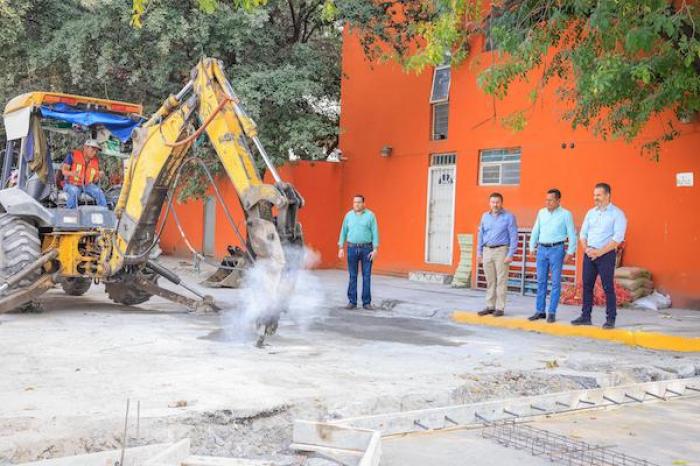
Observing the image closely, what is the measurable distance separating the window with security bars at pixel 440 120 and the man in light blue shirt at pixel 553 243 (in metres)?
7.06

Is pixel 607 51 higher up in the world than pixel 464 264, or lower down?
higher up

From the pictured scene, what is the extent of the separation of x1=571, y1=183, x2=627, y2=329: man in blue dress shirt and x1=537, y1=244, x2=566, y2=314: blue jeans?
1.38 ft

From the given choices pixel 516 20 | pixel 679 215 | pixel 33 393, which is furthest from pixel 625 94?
pixel 33 393

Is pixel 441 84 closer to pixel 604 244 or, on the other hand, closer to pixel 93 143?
pixel 604 244

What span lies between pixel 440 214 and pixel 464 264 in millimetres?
1814

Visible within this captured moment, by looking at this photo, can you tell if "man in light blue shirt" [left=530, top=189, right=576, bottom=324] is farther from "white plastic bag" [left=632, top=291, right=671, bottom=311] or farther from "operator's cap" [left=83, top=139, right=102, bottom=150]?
"operator's cap" [left=83, top=139, right=102, bottom=150]

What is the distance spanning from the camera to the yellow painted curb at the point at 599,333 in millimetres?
9250

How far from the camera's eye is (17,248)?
10297 millimetres

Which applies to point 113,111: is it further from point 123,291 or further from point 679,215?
point 679,215

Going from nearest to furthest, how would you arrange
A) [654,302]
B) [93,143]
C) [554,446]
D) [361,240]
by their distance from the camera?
[554,446]
[93,143]
[654,302]
[361,240]

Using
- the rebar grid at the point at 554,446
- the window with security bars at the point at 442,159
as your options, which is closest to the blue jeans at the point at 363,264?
the window with security bars at the point at 442,159

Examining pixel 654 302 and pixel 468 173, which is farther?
pixel 468 173

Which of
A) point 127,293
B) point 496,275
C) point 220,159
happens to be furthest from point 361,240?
point 220,159

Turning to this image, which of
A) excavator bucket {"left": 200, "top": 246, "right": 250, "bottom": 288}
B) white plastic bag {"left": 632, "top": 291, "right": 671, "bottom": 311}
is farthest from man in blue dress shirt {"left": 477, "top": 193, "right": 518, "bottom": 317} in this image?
excavator bucket {"left": 200, "top": 246, "right": 250, "bottom": 288}
